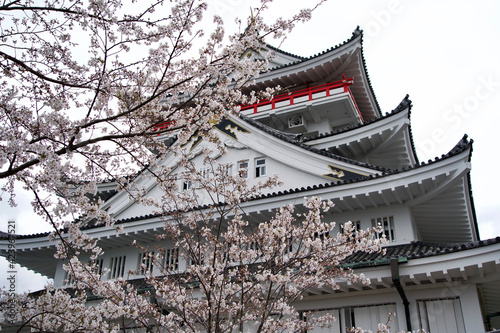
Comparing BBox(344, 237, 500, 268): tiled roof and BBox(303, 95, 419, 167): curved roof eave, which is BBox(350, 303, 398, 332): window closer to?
BBox(344, 237, 500, 268): tiled roof

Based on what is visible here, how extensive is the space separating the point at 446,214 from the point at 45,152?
10.0 meters

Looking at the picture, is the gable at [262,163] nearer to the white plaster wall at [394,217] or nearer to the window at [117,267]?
the white plaster wall at [394,217]

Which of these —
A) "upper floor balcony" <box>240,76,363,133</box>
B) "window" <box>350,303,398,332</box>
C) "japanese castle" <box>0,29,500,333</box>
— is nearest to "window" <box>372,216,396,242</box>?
"japanese castle" <box>0,29,500,333</box>

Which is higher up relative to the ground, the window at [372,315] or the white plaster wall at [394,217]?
the white plaster wall at [394,217]

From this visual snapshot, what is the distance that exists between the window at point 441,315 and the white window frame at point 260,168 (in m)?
6.51

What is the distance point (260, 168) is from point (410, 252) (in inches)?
238

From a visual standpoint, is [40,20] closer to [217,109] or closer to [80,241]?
[217,109]

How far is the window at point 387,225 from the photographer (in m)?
10.5

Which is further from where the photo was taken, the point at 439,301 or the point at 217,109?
the point at 439,301

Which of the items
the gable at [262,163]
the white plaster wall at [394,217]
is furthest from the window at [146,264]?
the white plaster wall at [394,217]

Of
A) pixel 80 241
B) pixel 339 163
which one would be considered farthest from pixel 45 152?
pixel 339 163

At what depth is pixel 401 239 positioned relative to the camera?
33.8 feet

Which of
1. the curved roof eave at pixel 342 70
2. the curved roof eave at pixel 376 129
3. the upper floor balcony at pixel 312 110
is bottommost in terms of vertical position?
the curved roof eave at pixel 376 129

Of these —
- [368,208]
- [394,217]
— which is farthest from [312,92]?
[394,217]
